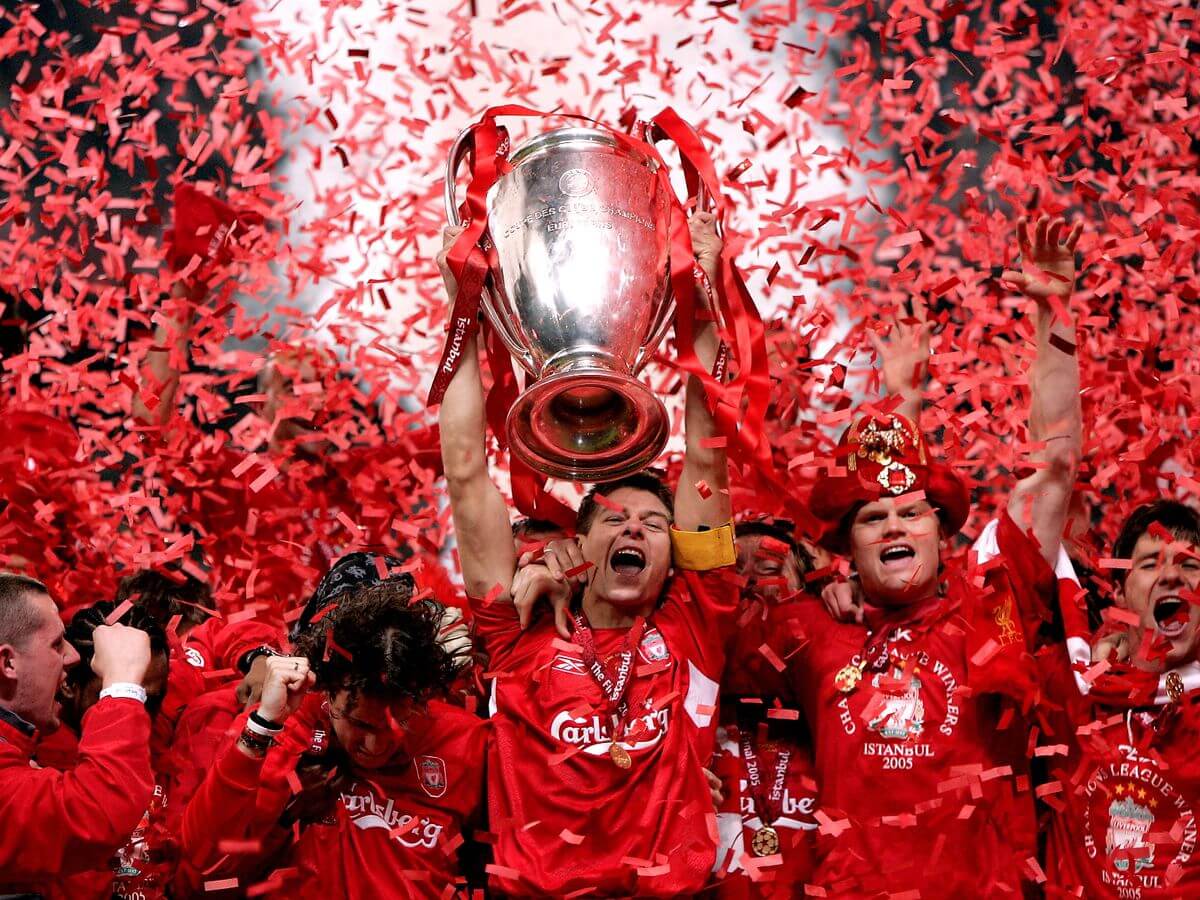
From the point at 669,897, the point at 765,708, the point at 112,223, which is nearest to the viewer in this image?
the point at 669,897

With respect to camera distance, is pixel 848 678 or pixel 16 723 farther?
pixel 848 678

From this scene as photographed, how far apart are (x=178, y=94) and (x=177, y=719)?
3.31 meters

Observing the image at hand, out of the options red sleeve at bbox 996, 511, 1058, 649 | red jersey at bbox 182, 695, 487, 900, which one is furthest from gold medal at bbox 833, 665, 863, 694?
red jersey at bbox 182, 695, 487, 900

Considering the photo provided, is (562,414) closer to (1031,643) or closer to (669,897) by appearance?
(669,897)

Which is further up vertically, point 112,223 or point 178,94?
point 178,94

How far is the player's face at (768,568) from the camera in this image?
12.3 ft

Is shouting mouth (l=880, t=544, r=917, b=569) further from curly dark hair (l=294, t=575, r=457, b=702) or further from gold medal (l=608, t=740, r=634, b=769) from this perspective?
curly dark hair (l=294, t=575, r=457, b=702)

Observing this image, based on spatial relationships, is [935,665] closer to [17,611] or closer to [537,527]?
[537,527]

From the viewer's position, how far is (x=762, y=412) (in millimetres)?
3393

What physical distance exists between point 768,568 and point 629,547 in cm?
56

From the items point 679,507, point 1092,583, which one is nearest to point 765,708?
point 679,507

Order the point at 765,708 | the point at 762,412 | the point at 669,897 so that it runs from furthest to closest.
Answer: the point at 765,708
the point at 762,412
the point at 669,897

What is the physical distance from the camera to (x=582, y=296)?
125 inches

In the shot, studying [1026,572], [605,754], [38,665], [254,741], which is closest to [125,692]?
[38,665]
